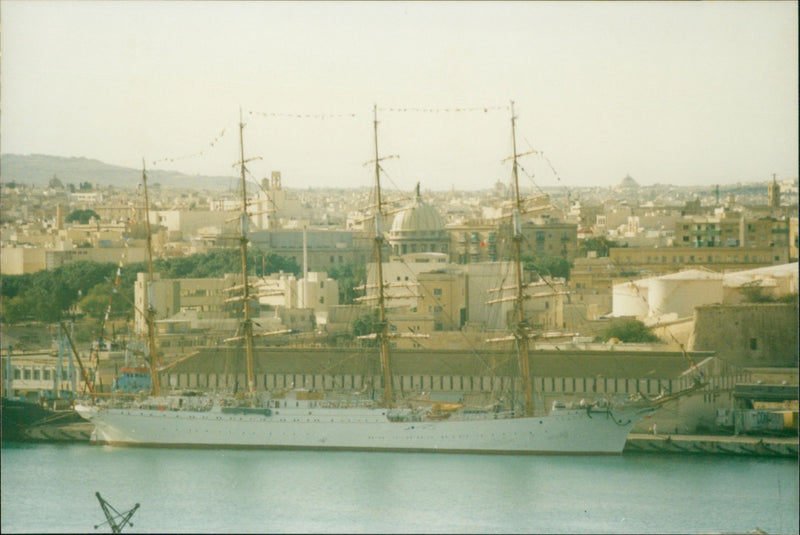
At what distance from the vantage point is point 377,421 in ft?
64.5

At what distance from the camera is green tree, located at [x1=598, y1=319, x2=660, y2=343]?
77.0 ft

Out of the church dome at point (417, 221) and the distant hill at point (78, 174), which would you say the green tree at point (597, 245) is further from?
the distant hill at point (78, 174)

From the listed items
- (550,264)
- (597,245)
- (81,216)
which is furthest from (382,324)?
(597,245)

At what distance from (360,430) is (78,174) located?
63.7ft

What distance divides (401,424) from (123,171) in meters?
24.6

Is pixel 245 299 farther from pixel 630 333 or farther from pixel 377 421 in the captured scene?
pixel 630 333

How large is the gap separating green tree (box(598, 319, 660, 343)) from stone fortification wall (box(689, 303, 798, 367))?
1047mm

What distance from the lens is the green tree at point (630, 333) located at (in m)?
23.5

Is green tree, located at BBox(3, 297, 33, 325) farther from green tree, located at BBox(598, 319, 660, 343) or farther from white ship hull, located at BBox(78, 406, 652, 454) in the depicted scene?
green tree, located at BBox(598, 319, 660, 343)

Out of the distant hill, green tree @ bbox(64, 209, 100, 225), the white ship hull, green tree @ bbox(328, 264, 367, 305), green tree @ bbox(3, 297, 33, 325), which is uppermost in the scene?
the distant hill

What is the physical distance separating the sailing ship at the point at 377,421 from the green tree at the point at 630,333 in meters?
3.16

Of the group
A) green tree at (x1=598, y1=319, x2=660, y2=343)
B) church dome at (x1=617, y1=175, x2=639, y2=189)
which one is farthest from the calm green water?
church dome at (x1=617, y1=175, x2=639, y2=189)

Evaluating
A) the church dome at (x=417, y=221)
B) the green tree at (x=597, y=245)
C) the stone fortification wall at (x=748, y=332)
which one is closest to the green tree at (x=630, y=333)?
the stone fortification wall at (x=748, y=332)

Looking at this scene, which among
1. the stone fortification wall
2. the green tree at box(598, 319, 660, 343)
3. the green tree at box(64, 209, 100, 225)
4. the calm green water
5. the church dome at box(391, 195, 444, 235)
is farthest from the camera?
the church dome at box(391, 195, 444, 235)
